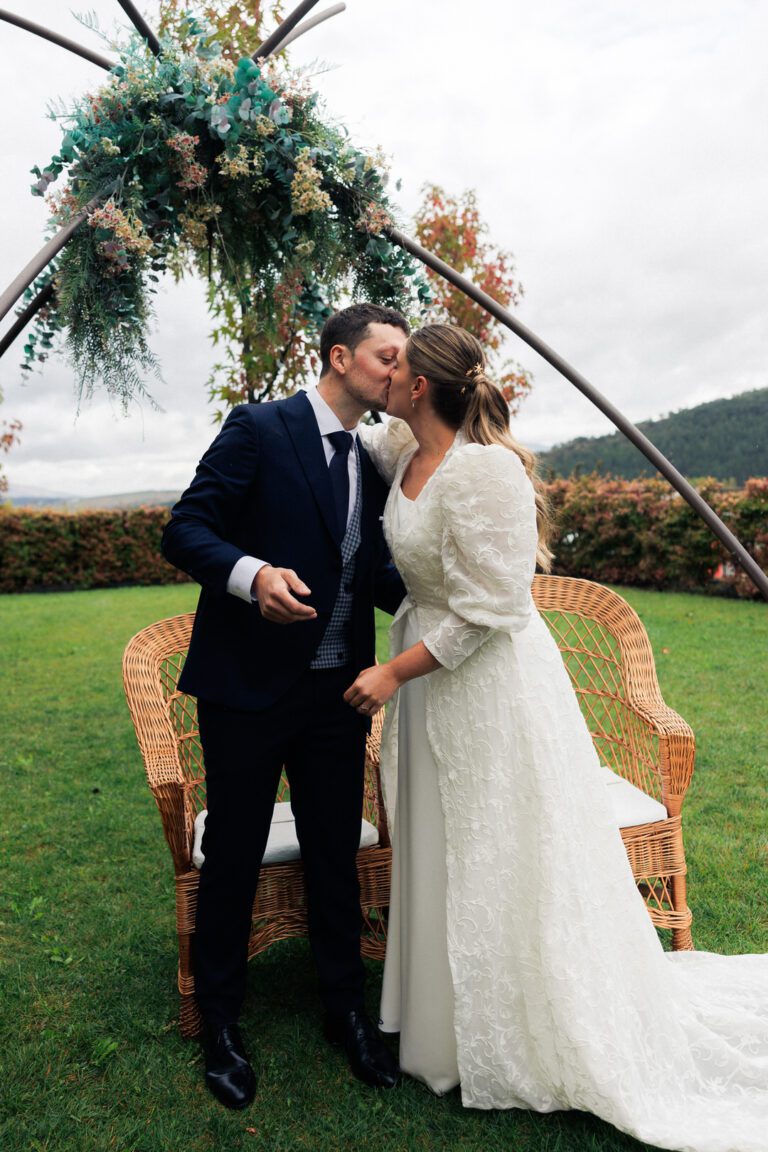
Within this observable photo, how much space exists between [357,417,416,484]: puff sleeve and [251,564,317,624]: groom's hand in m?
0.65

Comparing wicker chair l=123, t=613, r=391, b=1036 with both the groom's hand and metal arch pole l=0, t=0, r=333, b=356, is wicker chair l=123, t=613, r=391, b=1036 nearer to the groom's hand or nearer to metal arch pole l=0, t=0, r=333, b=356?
the groom's hand

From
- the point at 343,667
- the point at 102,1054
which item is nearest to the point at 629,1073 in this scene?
the point at 343,667

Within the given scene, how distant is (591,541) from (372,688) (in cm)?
1100

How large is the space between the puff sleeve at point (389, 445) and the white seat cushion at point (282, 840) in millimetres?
1109

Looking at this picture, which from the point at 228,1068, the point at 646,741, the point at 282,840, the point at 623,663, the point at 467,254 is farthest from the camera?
the point at 467,254

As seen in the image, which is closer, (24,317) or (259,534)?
(259,534)

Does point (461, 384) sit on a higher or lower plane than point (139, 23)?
lower

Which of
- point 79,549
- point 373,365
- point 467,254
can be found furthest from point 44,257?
point 79,549

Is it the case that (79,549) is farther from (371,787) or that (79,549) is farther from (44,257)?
(44,257)

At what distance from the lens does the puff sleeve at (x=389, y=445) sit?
2.69 metres

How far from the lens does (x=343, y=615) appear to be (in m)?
2.58

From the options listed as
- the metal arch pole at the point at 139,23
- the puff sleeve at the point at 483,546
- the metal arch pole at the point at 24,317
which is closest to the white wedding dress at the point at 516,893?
the puff sleeve at the point at 483,546

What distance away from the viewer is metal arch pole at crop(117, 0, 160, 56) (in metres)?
3.07

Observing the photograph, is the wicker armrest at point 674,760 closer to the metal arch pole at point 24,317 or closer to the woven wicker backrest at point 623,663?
the woven wicker backrest at point 623,663
